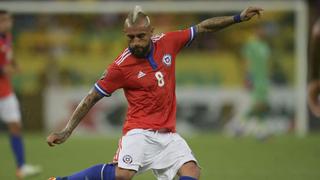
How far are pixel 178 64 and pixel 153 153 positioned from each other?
46.9ft

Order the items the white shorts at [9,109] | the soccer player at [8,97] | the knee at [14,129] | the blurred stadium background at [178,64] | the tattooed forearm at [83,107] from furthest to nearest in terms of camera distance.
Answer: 1. the blurred stadium background at [178,64]
2. the white shorts at [9,109]
3. the knee at [14,129]
4. the soccer player at [8,97]
5. the tattooed forearm at [83,107]

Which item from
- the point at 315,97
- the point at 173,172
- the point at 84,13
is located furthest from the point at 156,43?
the point at 84,13

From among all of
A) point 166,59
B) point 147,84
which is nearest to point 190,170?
point 147,84

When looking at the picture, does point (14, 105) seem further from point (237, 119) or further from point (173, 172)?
point (237, 119)

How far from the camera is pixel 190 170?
8023mm

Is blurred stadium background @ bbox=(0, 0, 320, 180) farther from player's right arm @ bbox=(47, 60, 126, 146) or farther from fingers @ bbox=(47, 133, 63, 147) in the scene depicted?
fingers @ bbox=(47, 133, 63, 147)

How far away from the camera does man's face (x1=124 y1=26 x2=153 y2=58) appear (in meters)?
7.92

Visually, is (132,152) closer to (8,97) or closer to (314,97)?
(314,97)

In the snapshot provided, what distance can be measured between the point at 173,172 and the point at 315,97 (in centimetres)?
193

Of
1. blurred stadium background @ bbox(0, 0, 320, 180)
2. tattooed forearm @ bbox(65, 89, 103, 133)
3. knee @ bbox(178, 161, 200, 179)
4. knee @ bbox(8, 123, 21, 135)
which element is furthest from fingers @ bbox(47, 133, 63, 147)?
blurred stadium background @ bbox(0, 0, 320, 180)

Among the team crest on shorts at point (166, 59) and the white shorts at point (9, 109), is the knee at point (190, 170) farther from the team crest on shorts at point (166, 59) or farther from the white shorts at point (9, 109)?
the white shorts at point (9, 109)

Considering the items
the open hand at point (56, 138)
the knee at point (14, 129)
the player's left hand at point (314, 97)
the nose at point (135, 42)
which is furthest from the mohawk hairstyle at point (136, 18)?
the knee at point (14, 129)

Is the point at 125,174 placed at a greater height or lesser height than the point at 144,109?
lesser

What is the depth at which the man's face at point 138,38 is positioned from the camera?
7.92 metres
